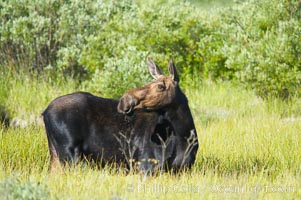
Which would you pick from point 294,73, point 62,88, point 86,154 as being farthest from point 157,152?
point 62,88

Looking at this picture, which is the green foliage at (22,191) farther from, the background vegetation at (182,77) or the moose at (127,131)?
the moose at (127,131)

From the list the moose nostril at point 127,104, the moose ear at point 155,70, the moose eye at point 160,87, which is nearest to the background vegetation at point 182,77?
the moose nostril at point 127,104

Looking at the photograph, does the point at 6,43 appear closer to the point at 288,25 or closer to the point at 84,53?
the point at 84,53

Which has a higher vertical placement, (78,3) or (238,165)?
(78,3)

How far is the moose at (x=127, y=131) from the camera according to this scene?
743 centimetres

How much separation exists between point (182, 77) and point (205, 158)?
7357 millimetres

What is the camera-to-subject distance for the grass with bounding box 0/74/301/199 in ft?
20.3

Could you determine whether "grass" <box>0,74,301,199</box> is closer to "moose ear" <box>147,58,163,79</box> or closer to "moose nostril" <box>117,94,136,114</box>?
"moose nostril" <box>117,94,136,114</box>

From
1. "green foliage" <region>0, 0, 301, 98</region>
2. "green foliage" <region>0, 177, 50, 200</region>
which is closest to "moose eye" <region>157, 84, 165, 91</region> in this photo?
"green foliage" <region>0, 177, 50, 200</region>

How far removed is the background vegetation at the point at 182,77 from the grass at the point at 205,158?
1.0 inches

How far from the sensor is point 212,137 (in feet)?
32.4

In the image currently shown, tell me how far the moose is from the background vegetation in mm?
303

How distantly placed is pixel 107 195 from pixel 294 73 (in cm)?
808

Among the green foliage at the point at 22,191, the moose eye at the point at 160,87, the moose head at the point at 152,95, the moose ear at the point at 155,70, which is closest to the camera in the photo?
the green foliage at the point at 22,191
